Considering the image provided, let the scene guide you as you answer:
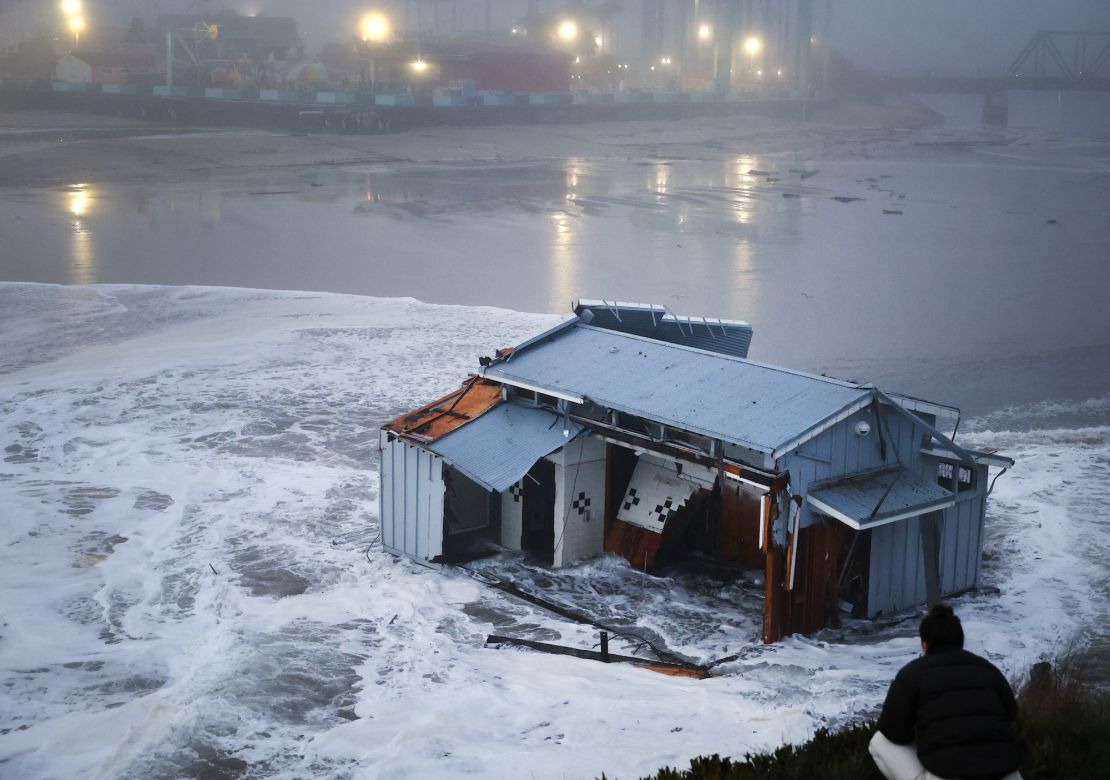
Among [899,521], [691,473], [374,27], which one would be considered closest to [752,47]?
[374,27]

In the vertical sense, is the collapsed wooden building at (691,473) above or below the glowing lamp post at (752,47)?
below

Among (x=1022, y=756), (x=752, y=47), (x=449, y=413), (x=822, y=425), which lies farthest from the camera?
(x=752, y=47)

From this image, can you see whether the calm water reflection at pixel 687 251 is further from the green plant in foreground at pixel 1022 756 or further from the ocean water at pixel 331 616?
the green plant in foreground at pixel 1022 756

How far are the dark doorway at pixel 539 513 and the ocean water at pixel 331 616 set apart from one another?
525 millimetres

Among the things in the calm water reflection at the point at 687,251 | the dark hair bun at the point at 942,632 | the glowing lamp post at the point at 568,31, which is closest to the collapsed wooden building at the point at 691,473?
the dark hair bun at the point at 942,632

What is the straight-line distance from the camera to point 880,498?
423 inches

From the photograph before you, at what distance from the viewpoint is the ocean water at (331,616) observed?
888 centimetres

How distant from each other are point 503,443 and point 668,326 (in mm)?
3271

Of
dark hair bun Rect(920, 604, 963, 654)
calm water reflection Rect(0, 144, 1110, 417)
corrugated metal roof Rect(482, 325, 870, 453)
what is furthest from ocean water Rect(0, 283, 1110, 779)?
calm water reflection Rect(0, 144, 1110, 417)

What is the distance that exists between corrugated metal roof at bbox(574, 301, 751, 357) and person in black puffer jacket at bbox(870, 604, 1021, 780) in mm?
9753

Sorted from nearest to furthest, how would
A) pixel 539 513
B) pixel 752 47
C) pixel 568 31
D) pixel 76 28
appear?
pixel 539 513 < pixel 76 28 < pixel 568 31 < pixel 752 47

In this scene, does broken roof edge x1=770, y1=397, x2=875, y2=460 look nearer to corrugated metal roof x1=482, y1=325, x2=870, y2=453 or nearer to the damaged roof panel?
corrugated metal roof x1=482, y1=325, x2=870, y2=453

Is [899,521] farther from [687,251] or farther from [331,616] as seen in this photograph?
[687,251]

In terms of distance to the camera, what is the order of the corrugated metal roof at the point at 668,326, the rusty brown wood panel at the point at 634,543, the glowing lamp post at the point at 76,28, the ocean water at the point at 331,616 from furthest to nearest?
the glowing lamp post at the point at 76,28 → the corrugated metal roof at the point at 668,326 → the rusty brown wood panel at the point at 634,543 → the ocean water at the point at 331,616
